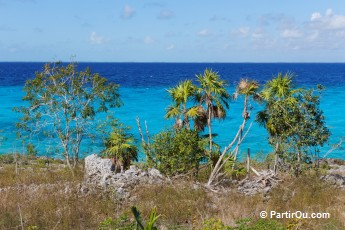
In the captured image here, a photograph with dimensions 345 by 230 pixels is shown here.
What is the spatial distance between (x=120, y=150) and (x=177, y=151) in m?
2.87

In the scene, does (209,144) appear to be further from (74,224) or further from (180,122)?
(74,224)

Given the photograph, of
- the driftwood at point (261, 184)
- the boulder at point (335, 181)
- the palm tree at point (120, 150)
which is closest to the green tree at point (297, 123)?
the boulder at point (335, 181)

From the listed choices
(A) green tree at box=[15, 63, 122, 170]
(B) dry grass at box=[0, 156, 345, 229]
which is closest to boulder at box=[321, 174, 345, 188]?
(B) dry grass at box=[0, 156, 345, 229]

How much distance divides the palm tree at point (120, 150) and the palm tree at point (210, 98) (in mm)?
3009

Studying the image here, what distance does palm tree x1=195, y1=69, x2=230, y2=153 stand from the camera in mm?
16297

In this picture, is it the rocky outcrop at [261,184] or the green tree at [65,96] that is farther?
the green tree at [65,96]

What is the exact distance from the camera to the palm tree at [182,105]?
16.4 m

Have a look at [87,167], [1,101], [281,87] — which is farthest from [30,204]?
[1,101]

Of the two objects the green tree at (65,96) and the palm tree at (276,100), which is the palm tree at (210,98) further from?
the green tree at (65,96)

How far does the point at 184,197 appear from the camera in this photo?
458 inches

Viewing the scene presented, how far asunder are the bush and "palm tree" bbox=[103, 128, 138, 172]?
1.68 m

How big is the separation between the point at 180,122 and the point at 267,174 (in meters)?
4.17

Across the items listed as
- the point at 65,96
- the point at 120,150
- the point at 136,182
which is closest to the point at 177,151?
the point at 136,182

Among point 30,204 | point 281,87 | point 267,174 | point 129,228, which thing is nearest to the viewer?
point 129,228
